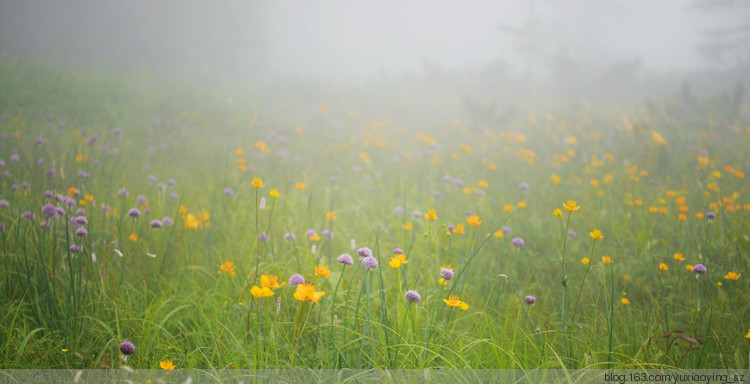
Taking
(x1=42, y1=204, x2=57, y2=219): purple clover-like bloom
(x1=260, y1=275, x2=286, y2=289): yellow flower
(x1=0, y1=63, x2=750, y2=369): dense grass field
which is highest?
(x1=42, y1=204, x2=57, y2=219): purple clover-like bloom

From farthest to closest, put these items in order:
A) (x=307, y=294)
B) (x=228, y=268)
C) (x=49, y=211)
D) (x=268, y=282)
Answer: (x=49, y=211) < (x=228, y=268) < (x=268, y=282) < (x=307, y=294)

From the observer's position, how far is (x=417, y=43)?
7.57m

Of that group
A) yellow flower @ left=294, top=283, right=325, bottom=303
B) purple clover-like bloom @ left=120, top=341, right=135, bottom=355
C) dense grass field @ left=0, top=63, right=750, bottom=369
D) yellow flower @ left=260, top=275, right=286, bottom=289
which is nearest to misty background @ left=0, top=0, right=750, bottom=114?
dense grass field @ left=0, top=63, right=750, bottom=369

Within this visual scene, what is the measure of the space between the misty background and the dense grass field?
68cm

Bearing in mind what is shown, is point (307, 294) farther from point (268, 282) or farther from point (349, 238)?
point (349, 238)

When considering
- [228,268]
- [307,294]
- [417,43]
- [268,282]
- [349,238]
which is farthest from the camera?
[417,43]

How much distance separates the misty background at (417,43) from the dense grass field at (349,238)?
26.9 inches

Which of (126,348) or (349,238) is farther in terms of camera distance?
(349,238)

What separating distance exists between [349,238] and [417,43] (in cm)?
631

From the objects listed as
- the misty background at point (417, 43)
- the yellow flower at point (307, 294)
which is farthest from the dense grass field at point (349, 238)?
the misty background at point (417, 43)

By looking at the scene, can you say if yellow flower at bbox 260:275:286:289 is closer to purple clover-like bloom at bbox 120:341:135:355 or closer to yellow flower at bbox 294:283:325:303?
yellow flower at bbox 294:283:325:303

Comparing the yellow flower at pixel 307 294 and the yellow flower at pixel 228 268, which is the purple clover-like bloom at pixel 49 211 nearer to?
the yellow flower at pixel 228 268

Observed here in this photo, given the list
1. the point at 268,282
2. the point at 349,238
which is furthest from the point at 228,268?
the point at 349,238

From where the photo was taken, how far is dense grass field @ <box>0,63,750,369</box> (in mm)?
1294
